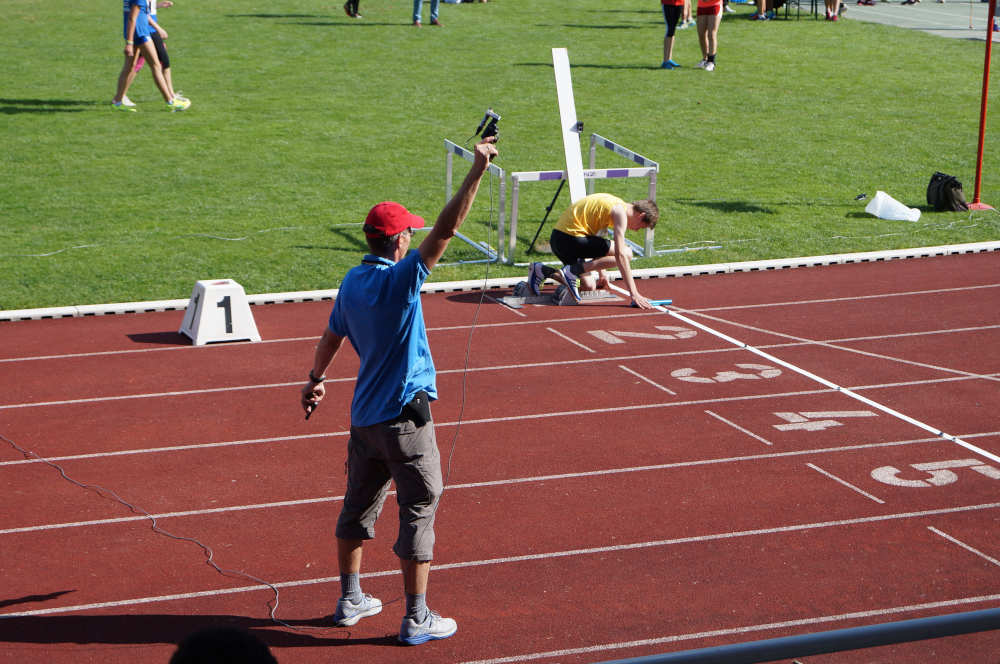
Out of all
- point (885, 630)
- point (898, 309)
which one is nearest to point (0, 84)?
point (898, 309)

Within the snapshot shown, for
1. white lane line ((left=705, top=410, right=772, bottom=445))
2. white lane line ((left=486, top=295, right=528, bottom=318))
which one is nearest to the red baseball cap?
white lane line ((left=705, top=410, right=772, bottom=445))

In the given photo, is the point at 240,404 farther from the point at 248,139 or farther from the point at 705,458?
the point at 248,139

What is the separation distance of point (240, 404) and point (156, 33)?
1185 centimetres

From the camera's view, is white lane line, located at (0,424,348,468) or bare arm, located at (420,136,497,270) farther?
white lane line, located at (0,424,348,468)

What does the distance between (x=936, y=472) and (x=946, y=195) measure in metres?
9.18

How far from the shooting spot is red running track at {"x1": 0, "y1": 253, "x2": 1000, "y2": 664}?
632 centimetres

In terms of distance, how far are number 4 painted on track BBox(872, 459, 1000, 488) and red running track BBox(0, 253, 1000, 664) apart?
0.02 m

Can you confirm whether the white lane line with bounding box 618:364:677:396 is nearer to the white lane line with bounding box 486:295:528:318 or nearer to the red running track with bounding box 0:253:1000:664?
the red running track with bounding box 0:253:1000:664

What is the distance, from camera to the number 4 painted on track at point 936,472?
8.14m

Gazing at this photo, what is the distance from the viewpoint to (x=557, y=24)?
29.9 meters

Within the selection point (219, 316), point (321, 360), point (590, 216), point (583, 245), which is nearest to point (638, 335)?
point (583, 245)

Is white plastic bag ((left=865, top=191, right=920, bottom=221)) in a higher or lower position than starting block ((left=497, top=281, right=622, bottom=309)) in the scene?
higher

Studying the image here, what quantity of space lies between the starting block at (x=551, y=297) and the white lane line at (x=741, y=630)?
6503mm

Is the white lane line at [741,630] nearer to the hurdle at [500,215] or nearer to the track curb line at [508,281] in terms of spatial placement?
the track curb line at [508,281]
